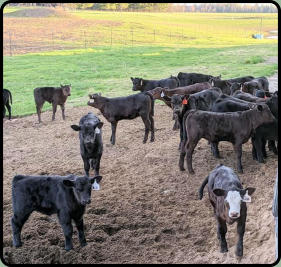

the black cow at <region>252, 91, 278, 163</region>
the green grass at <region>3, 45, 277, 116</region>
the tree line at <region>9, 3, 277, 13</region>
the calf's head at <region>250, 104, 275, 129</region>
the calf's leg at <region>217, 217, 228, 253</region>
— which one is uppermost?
the tree line at <region>9, 3, 277, 13</region>

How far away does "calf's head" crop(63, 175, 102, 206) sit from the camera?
6.59 meters

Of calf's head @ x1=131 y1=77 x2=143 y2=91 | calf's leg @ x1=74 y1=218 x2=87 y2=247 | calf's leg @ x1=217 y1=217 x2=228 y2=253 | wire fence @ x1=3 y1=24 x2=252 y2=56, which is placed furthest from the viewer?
wire fence @ x1=3 y1=24 x2=252 y2=56

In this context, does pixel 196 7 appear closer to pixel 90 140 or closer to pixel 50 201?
pixel 90 140

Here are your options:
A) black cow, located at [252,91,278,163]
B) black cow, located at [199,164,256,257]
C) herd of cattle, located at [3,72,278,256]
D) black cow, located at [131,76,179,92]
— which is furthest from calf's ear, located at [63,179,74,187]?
black cow, located at [131,76,179,92]

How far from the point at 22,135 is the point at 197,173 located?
7.50 metres

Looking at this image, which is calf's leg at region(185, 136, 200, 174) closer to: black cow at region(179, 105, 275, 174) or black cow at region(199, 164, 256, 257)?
black cow at region(179, 105, 275, 174)

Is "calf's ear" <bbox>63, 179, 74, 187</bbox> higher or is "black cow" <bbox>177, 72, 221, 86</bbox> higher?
"calf's ear" <bbox>63, 179, 74, 187</bbox>

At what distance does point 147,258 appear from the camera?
662 centimetres

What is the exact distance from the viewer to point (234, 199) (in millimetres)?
6027

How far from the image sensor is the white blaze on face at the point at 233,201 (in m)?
5.96

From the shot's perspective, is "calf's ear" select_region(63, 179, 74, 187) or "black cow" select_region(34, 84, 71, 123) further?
"black cow" select_region(34, 84, 71, 123)

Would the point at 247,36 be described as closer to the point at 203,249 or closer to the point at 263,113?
the point at 263,113

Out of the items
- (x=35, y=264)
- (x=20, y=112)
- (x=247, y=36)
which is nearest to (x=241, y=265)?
(x=35, y=264)

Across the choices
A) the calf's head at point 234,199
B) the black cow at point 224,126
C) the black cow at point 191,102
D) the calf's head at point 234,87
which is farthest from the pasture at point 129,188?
the calf's head at point 234,87
